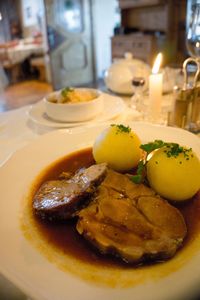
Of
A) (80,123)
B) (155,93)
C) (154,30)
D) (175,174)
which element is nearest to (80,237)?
(175,174)

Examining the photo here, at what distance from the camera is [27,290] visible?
510mm

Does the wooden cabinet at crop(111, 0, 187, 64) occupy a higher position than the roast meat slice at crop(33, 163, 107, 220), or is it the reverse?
the wooden cabinet at crop(111, 0, 187, 64)

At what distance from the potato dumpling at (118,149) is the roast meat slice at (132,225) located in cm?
15

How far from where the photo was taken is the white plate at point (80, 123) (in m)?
1.25

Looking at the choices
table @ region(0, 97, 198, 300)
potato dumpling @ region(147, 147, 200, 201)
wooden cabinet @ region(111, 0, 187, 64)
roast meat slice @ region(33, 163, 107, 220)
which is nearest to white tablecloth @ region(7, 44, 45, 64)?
wooden cabinet @ region(111, 0, 187, 64)

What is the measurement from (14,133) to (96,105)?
405mm

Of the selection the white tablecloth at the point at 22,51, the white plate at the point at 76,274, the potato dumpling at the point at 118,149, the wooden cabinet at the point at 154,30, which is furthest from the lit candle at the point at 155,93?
the white tablecloth at the point at 22,51

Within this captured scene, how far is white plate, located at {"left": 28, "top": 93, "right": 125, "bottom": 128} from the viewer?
4.09 feet

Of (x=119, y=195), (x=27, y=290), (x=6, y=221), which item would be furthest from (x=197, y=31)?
(x=27, y=290)

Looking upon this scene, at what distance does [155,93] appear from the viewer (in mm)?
1388

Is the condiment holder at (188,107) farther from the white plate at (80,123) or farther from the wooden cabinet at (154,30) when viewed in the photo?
the wooden cabinet at (154,30)

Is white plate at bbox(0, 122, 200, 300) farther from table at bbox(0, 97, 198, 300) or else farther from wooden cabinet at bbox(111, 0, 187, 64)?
wooden cabinet at bbox(111, 0, 187, 64)

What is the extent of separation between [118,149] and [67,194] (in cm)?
26

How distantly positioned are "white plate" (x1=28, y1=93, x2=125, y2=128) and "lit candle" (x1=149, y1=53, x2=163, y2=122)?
16cm
